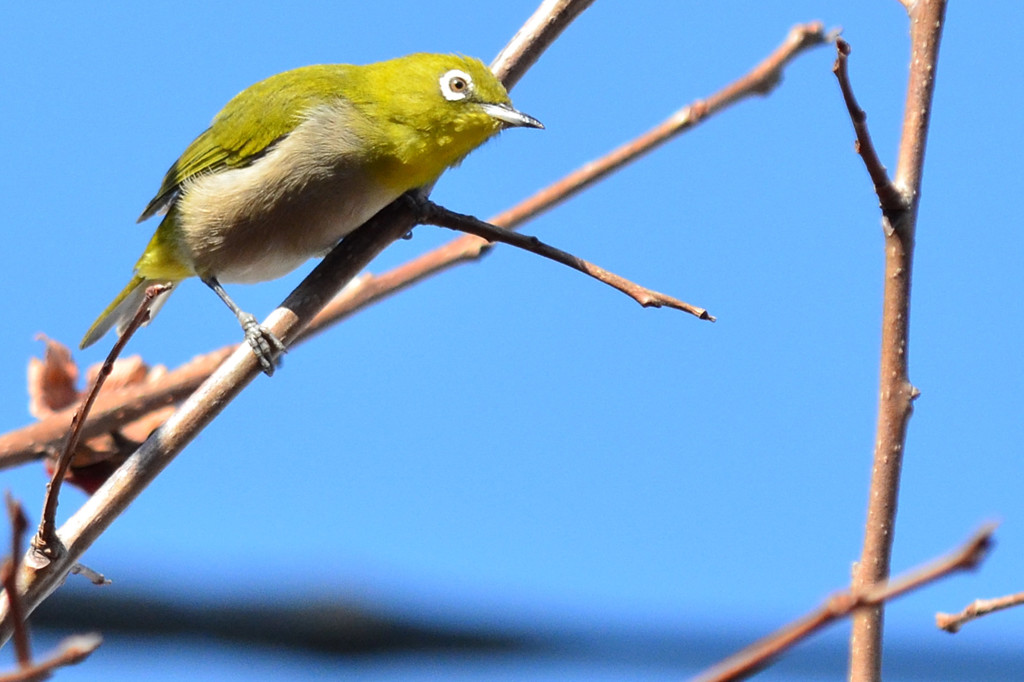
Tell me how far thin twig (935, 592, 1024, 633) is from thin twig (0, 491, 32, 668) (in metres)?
1.30

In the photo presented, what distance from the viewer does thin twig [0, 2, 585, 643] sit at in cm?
218

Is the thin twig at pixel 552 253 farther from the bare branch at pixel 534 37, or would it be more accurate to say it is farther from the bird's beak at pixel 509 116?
the bird's beak at pixel 509 116

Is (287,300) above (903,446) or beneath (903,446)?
above

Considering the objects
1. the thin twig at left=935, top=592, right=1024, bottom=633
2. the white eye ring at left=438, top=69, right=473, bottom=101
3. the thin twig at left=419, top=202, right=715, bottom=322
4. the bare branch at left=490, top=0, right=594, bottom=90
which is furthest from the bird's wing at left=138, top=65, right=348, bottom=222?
the thin twig at left=935, top=592, right=1024, bottom=633

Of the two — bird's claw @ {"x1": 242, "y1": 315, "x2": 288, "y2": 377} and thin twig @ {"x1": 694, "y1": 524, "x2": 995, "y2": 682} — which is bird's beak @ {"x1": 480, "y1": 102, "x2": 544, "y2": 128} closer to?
bird's claw @ {"x1": 242, "y1": 315, "x2": 288, "y2": 377}

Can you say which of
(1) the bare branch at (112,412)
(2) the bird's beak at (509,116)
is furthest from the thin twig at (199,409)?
(2) the bird's beak at (509,116)

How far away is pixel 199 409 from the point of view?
2559 mm

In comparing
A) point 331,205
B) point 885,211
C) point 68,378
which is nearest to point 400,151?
point 331,205

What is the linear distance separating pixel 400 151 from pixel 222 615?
11.4 ft

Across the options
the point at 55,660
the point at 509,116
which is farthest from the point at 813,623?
the point at 509,116

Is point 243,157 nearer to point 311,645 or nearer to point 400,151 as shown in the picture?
point 400,151

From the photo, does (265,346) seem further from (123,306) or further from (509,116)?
(123,306)

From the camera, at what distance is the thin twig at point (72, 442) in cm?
189

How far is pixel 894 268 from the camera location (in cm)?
186
